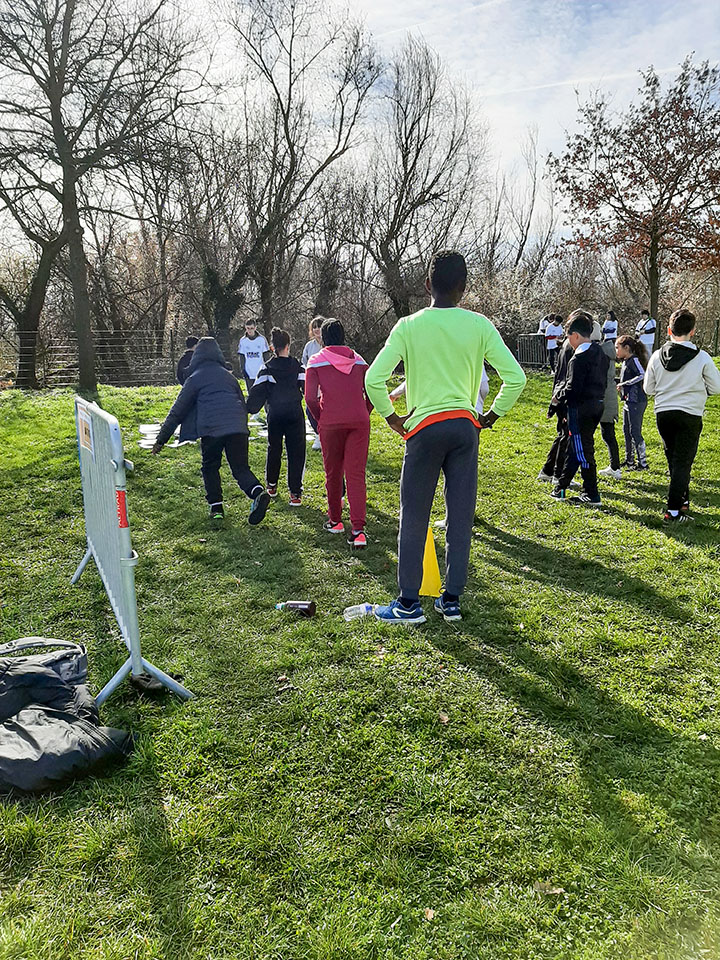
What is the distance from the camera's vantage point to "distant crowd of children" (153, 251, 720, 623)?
3816 millimetres

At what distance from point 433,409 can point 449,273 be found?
836mm

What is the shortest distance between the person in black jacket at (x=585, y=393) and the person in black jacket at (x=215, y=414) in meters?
3.56

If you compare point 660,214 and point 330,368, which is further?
point 660,214

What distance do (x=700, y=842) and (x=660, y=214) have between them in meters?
19.6

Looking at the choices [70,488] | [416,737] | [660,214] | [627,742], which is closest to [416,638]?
[416,737]

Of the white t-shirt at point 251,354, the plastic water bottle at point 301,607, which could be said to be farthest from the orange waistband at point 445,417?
the white t-shirt at point 251,354

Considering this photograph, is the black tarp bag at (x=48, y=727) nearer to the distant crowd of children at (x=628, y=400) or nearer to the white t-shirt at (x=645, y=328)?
the distant crowd of children at (x=628, y=400)

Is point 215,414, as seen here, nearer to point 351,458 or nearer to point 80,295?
point 351,458

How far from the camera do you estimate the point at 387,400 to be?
13.0 ft

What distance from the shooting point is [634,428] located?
854 cm

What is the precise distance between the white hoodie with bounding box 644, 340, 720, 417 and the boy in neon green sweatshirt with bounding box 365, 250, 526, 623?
3.02 m

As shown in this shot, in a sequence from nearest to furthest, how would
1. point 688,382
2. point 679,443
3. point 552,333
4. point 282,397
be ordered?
1. point 688,382
2. point 679,443
3. point 282,397
4. point 552,333

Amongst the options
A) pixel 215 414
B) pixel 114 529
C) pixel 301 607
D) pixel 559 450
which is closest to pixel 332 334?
A: pixel 215 414

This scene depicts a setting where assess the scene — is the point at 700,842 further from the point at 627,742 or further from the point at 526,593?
the point at 526,593
